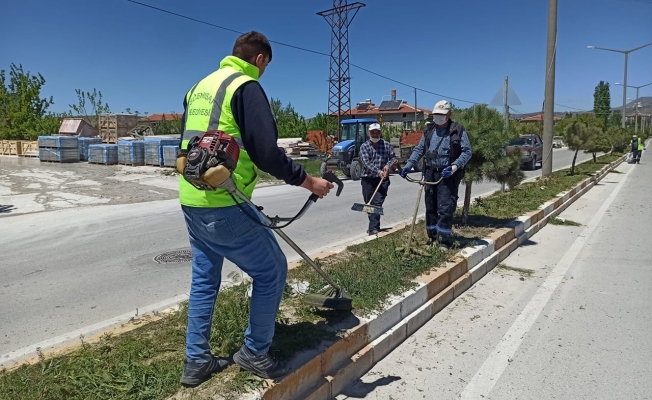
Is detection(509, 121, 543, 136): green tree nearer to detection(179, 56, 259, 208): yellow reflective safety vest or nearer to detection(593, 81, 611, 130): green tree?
detection(179, 56, 259, 208): yellow reflective safety vest

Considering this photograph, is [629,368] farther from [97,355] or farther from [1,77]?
[1,77]

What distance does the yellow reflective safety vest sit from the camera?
2486 mm

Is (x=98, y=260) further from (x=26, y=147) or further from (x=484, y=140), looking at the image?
(x=26, y=147)

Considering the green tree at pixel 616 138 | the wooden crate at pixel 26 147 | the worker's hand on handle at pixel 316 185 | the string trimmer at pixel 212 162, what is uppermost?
the green tree at pixel 616 138

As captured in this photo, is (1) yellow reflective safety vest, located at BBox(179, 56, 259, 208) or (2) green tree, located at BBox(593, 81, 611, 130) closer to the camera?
(1) yellow reflective safety vest, located at BBox(179, 56, 259, 208)

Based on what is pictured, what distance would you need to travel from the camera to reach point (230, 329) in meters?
3.37

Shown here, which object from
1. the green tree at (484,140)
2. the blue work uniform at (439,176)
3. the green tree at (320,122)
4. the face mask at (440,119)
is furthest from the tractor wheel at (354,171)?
the green tree at (320,122)

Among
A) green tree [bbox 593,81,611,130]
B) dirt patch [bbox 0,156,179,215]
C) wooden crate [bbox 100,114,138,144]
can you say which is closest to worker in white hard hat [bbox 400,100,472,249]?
dirt patch [bbox 0,156,179,215]

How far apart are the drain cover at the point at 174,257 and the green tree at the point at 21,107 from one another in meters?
34.1

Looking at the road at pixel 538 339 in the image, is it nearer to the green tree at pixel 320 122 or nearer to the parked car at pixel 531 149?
the parked car at pixel 531 149

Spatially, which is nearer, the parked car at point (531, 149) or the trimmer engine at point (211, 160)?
the trimmer engine at point (211, 160)

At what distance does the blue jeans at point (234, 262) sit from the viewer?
8.45 feet

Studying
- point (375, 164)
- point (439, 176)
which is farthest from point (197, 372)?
point (375, 164)

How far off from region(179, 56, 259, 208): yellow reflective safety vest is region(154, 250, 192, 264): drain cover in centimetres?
402
